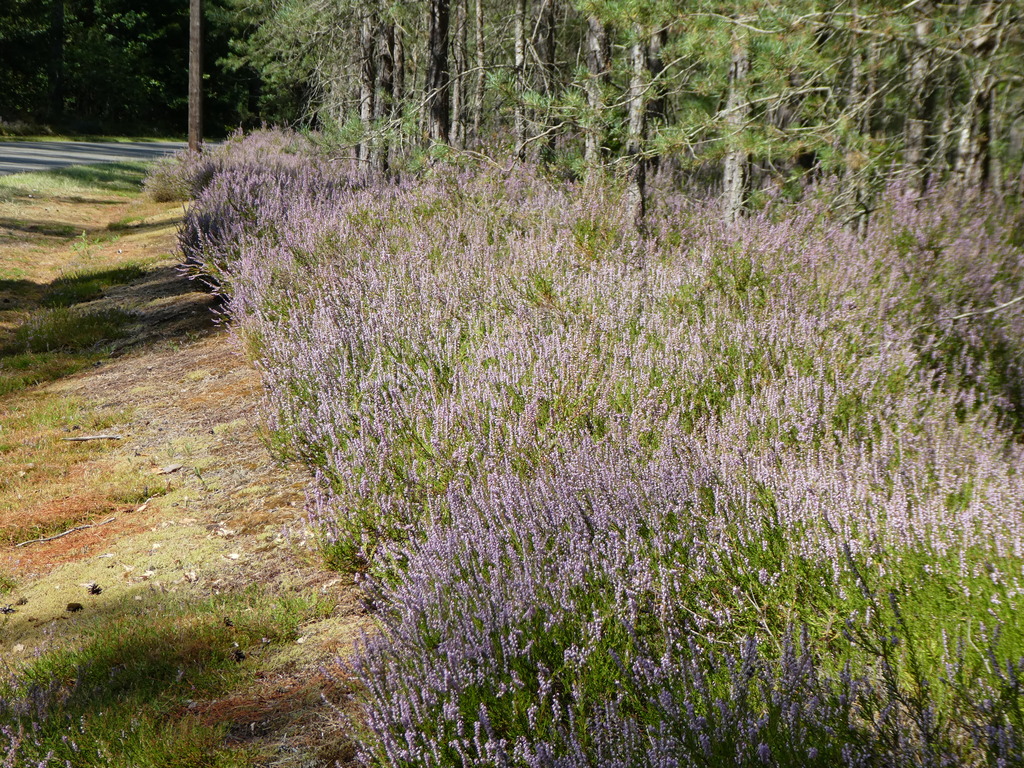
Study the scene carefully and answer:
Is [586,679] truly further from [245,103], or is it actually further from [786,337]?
[245,103]

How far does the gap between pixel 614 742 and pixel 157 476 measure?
11.6 ft

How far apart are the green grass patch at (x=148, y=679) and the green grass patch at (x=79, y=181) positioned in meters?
13.4

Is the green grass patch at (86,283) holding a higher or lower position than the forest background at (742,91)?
lower

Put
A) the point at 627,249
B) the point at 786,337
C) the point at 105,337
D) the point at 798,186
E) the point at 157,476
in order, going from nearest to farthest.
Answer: the point at 786,337, the point at 157,476, the point at 627,249, the point at 798,186, the point at 105,337

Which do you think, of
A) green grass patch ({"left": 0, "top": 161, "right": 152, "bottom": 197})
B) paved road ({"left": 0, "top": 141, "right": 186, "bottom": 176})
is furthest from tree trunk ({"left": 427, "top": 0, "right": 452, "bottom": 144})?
paved road ({"left": 0, "top": 141, "right": 186, "bottom": 176})

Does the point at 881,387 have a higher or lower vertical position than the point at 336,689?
higher

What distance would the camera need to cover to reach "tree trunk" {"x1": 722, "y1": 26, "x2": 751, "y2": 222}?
204 inches

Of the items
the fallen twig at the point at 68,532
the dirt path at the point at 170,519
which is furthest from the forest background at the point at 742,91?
the fallen twig at the point at 68,532

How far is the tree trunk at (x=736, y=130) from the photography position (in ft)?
17.0

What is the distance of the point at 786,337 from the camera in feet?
12.8

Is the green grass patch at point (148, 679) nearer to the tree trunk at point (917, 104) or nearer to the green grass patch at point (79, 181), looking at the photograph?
the tree trunk at point (917, 104)

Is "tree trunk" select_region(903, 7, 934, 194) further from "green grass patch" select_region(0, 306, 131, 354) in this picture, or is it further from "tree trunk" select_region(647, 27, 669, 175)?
"green grass patch" select_region(0, 306, 131, 354)

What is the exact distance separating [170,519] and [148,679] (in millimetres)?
1434

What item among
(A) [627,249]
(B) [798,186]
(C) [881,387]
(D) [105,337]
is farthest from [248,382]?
(B) [798,186]
